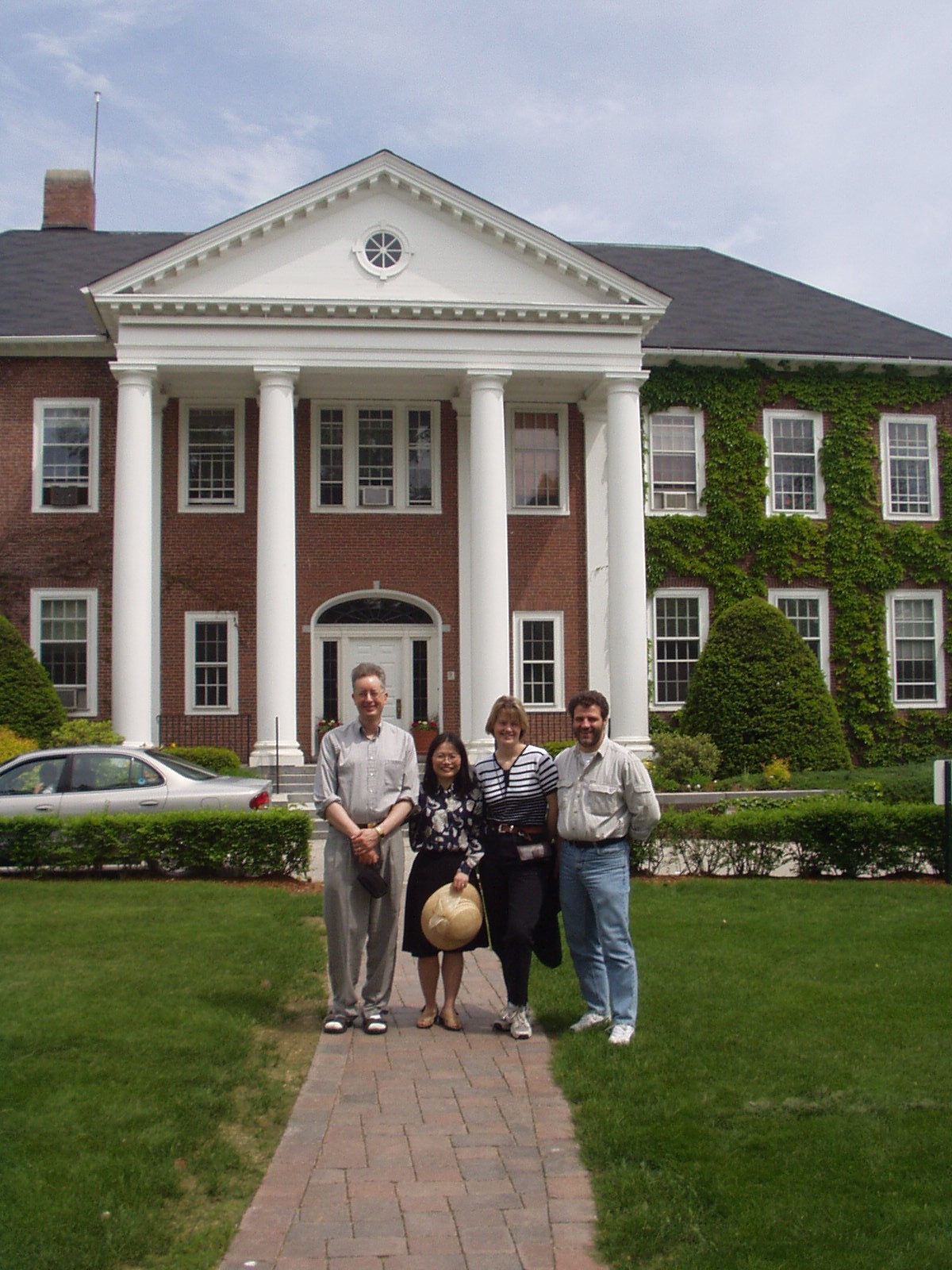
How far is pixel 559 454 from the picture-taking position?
25938 millimetres

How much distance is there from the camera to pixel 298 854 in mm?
12906

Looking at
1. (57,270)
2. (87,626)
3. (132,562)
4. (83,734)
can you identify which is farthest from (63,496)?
(57,270)

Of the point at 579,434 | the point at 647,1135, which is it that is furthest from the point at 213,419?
the point at 647,1135

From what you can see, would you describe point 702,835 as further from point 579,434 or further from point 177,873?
point 579,434

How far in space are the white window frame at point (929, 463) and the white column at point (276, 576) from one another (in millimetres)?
12822

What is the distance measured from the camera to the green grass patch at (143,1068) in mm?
4426

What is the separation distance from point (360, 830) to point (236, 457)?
1903 cm

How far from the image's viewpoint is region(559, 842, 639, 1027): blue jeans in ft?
22.9

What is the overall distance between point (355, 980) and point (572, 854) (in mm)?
1577

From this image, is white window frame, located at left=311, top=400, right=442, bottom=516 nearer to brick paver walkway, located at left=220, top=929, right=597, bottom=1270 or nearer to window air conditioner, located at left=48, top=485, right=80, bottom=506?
window air conditioner, located at left=48, top=485, right=80, bottom=506

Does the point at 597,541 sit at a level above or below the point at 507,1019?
above

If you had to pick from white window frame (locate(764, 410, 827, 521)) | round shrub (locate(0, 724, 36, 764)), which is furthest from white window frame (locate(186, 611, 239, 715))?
white window frame (locate(764, 410, 827, 521))

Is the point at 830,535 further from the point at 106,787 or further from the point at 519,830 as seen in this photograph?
the point at 519,830

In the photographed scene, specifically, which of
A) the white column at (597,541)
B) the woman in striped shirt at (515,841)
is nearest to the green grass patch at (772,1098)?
the woman in striped shirt at (515,841)
